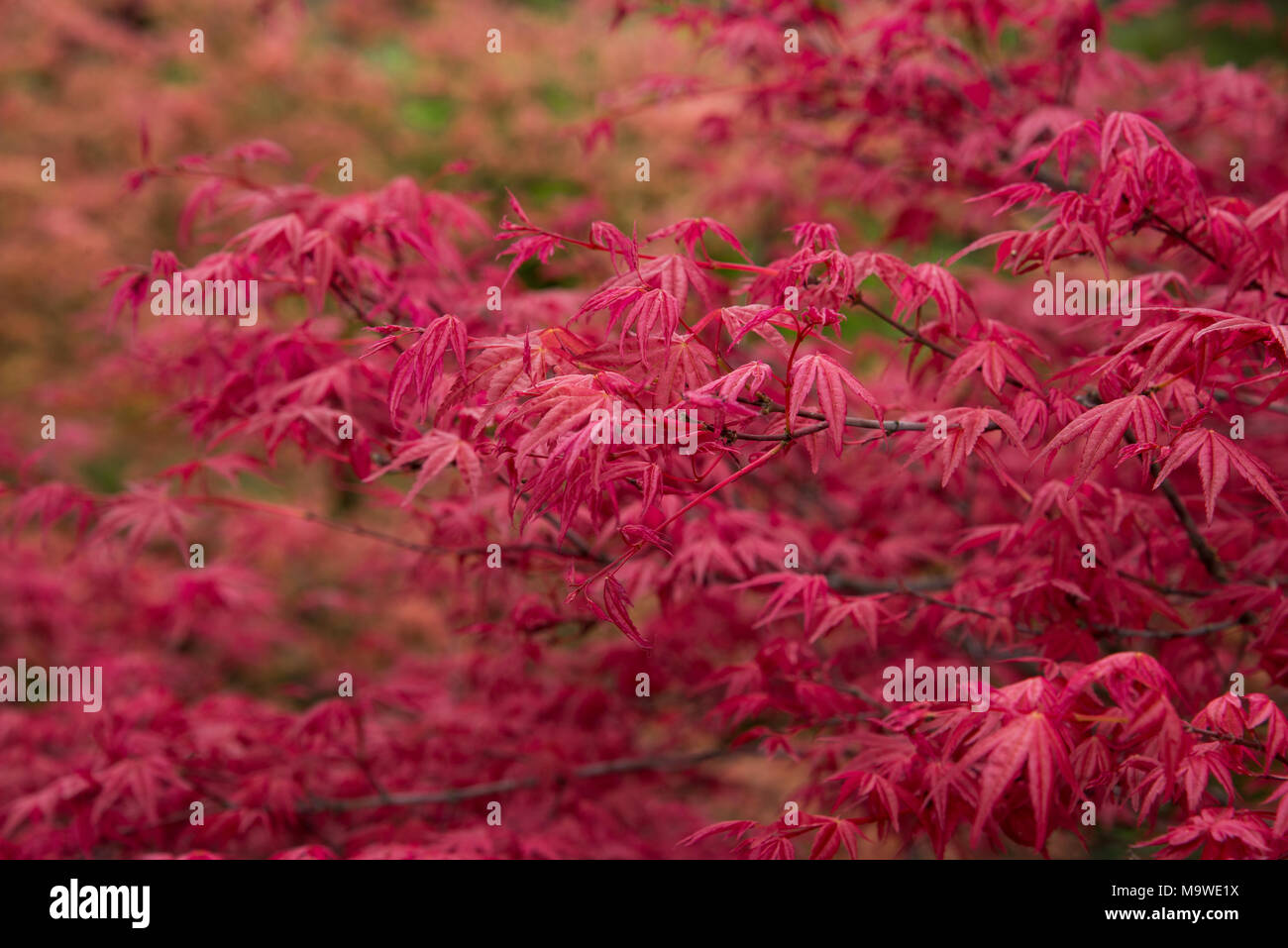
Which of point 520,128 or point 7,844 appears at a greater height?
point 520,128

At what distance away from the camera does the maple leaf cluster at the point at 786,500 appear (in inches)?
56.8

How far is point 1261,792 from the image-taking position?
11.1 feet

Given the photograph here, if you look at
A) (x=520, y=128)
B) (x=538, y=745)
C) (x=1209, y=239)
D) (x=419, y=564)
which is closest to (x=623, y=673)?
(x=538, y=745)

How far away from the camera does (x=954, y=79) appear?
2.96 metres

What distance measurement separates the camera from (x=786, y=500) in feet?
11.7

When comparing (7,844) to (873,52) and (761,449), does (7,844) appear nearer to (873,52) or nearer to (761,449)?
(761,449)

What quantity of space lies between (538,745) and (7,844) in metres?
1.30

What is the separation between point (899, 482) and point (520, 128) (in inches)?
187

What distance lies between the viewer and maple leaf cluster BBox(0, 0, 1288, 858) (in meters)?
1.44
